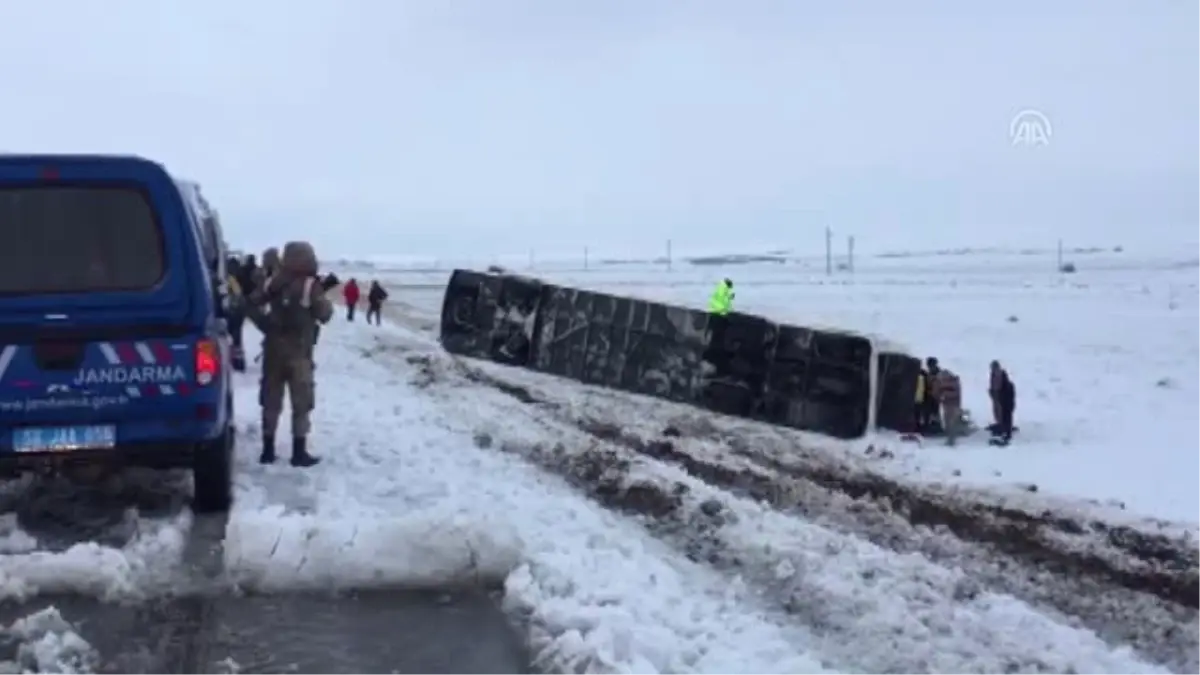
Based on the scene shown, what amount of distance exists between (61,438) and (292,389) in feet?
8.98

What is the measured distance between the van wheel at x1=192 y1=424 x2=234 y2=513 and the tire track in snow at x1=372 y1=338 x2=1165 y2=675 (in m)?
2.64

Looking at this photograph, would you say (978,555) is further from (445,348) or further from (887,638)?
(445,348)

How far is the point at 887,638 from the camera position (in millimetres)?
6449

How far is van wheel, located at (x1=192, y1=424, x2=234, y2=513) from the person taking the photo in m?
8.35


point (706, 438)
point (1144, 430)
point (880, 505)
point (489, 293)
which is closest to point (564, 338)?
point (489, 293)

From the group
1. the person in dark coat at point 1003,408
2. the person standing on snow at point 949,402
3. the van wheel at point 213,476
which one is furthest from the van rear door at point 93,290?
the person in dark coat at point 1003,408

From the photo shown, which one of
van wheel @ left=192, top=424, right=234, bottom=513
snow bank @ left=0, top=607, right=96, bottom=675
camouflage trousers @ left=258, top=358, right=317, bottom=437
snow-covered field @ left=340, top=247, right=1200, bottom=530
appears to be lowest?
snow-covered field @ left=340, top=247, right=1200, bottom=530

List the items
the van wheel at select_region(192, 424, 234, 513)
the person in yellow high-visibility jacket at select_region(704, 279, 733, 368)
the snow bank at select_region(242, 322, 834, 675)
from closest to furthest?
1. the snow bank at select_region(242, 322, 834, 675)
2. the van wheel at select_region(192, 424, 234, 513)
3. the person in yellow high-visibility jacket at select_region(704, 279, 733, 368)

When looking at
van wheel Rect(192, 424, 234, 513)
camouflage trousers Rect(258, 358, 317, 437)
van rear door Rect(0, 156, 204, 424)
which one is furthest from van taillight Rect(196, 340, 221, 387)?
camouflage trousers Rect(258, 358, 317, 437)

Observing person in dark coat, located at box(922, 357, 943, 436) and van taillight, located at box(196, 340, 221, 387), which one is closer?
van taillight, located at box(196, 340, 221, 387)

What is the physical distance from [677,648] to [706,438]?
30.6 feet

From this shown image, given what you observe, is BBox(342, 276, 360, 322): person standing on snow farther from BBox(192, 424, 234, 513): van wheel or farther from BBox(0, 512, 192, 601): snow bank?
BBox(0, 512, 192, 601): snow bank

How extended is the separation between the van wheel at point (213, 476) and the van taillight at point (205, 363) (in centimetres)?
43

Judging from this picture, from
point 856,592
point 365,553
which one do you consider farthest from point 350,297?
point 856,592
